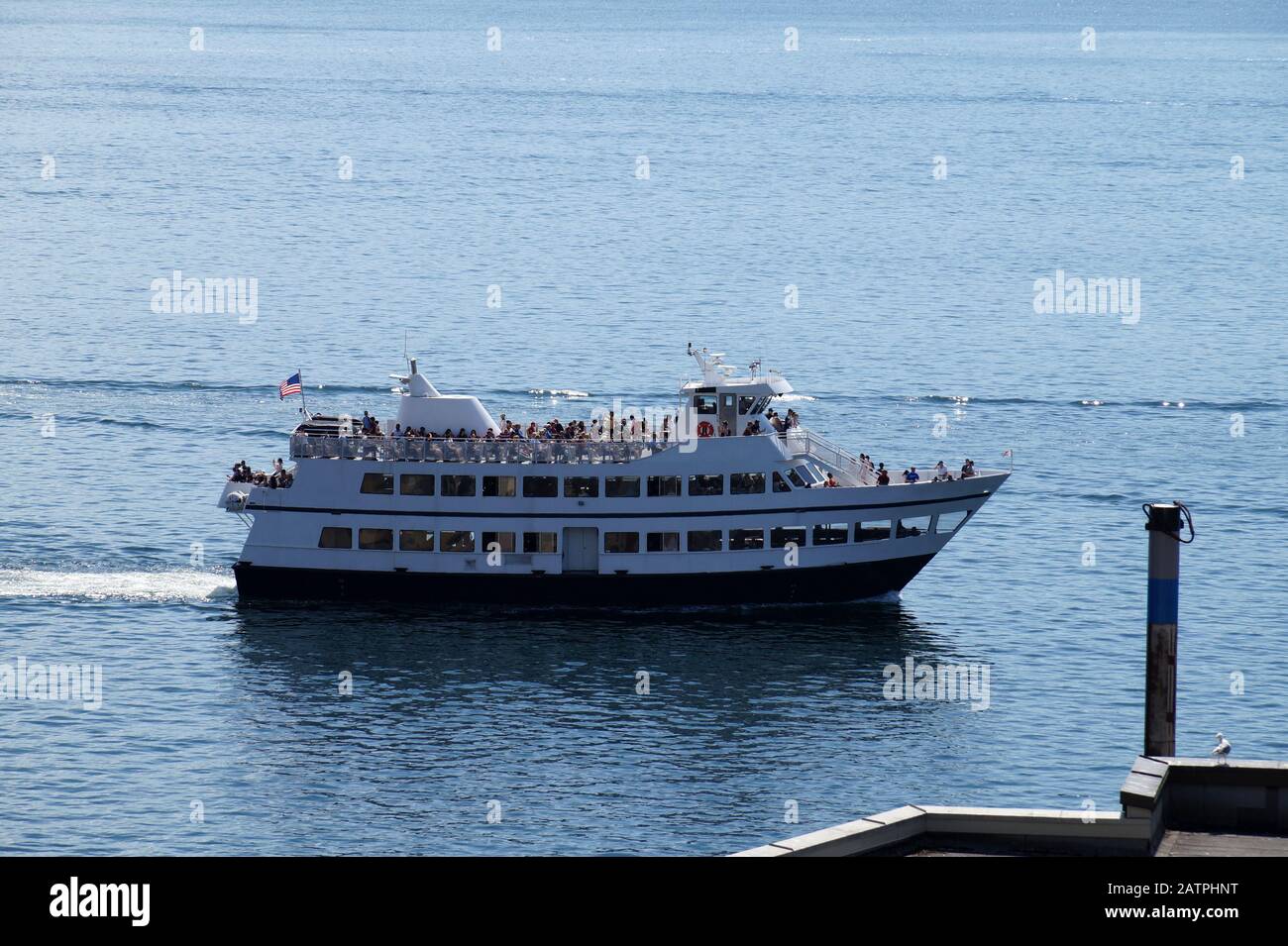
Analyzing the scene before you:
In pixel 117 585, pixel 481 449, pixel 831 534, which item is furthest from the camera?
pixel 117 585

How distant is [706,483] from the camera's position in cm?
9038

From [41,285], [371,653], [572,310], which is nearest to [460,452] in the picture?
[371,653]

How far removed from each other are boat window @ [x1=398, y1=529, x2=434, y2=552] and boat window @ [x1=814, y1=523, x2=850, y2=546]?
15.6 m

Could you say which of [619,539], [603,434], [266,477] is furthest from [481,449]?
[266,477]

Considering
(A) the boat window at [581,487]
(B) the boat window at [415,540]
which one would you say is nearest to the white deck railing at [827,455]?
(A) the boat window at [581,487]

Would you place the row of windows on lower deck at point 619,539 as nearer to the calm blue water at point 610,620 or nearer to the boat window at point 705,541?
the boat window at point 705,541

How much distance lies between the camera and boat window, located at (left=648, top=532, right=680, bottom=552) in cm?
9100

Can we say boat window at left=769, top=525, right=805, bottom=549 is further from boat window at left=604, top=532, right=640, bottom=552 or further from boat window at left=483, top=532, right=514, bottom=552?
boat window at left=483, top=532, right=514, bottom=552

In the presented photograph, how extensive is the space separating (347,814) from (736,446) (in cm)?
2684

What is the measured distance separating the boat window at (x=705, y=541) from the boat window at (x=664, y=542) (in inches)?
23.6

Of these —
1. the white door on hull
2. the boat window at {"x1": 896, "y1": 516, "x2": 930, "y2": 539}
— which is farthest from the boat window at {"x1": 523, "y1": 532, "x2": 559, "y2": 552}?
the boat window at {"x1": 896, "y1": 516, "x2": 930, "y2": 539}

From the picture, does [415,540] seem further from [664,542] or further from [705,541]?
[705,541]

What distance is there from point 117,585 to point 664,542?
75.5ft
